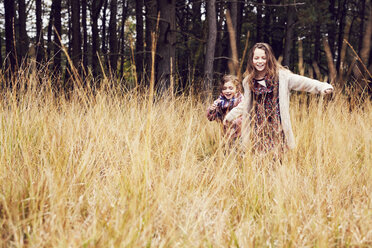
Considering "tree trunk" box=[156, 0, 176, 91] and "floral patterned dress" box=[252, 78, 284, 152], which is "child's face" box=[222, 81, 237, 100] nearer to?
"floral patterned dress" box=[252, 78, 284, 152]

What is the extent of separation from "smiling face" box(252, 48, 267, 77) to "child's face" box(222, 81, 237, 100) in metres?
0.63

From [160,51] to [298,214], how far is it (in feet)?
13.3

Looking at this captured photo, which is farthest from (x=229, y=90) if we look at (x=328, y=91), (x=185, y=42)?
(x=185, y=42)

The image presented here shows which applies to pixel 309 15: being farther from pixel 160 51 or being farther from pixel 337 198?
pixel 337 198

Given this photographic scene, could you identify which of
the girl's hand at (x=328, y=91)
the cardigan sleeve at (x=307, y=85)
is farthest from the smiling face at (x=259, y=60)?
the girl's hand at (x=328, y=91)

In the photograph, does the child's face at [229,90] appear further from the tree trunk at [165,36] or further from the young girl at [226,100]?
the tree trunk at [165,36]

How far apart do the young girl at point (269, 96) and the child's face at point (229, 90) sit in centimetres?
50

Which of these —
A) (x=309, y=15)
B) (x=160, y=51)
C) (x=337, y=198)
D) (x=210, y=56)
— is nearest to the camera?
(x=337, y=198)

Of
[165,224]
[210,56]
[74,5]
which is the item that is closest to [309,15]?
[210,56]

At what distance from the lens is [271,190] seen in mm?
1987

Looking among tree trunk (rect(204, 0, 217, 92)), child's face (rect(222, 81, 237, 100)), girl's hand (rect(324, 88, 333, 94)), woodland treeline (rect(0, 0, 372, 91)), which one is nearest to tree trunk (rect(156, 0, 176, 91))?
woodland treeline (rect(0, 0, 372, 91))

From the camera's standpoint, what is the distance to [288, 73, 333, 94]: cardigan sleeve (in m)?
2.21

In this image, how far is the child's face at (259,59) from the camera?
8.39ft

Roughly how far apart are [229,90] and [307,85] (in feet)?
3.18
